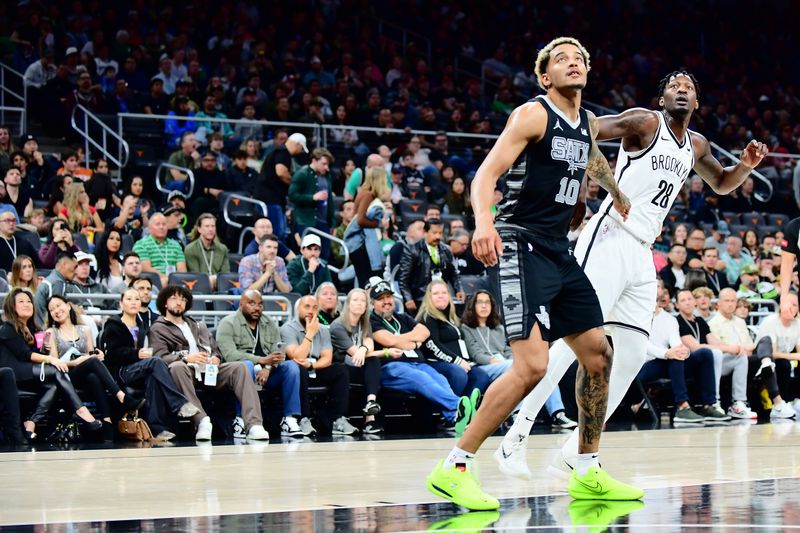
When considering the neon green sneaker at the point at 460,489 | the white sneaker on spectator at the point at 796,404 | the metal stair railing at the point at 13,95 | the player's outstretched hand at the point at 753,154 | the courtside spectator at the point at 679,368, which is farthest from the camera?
the metal stair railing at the point at 13,95

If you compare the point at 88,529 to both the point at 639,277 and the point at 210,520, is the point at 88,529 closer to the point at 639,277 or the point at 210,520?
the point at 210,520

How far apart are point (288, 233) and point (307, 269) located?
6.59 ft

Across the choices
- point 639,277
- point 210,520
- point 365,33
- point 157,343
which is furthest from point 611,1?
point 210,520

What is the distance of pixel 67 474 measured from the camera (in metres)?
7.32

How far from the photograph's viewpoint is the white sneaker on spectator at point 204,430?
34.1 feet

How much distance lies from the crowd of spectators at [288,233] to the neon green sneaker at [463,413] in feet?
0.16

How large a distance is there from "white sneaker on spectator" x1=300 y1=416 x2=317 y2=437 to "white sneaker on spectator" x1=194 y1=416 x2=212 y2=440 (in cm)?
96

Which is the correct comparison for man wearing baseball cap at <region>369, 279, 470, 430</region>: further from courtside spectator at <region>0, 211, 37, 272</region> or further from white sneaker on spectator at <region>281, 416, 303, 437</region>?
courtside spectator at <region>0, 211, 37, 272</region>

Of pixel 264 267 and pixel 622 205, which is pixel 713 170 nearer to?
pixel 622 205

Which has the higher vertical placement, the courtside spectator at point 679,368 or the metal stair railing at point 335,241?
the metal stair railing at point 335,241

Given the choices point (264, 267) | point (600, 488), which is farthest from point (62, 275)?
point (600, 488)

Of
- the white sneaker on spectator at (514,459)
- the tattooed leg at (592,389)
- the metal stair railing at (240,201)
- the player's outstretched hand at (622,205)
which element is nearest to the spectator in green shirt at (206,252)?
the metal stair railing at (240,201)

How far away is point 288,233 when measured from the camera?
15.7 metres

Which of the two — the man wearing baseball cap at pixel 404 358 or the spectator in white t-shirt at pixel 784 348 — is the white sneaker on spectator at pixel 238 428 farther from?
the spectator in white t-shirt at pixel 784 348
